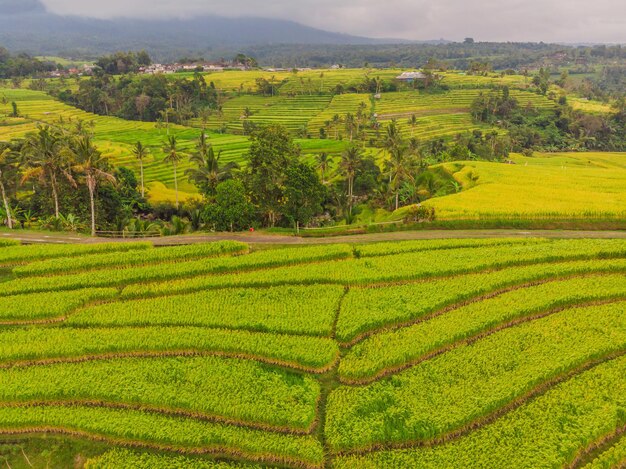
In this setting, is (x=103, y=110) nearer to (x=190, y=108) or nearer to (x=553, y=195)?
(x=190, y=108)

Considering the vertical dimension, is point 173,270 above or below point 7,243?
below

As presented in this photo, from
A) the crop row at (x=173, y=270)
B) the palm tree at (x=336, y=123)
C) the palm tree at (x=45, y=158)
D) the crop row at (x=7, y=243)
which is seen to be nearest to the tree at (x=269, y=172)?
the crop row at (x=173, y=270)

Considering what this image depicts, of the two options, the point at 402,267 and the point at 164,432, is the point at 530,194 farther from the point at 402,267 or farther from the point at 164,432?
the point at 164,432

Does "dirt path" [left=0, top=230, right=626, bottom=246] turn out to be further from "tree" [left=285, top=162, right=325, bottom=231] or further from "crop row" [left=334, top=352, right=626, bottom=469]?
"crop row" [left=334, top=352, right=626, bottom=469]

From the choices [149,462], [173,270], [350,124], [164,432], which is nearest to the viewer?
[149,462]

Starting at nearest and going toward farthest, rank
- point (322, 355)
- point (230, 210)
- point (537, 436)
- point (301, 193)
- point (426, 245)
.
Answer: point (537, 436), point (322, 355), point (426, 245), point (230, 210), point (301, 193)

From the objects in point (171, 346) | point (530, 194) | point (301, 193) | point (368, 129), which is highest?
point (368, 129)

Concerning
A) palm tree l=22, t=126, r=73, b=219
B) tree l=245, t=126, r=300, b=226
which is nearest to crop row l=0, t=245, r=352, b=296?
tree l=245, t=126, r=300, b=226

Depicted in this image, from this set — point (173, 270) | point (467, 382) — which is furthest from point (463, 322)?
point (173, 270)
